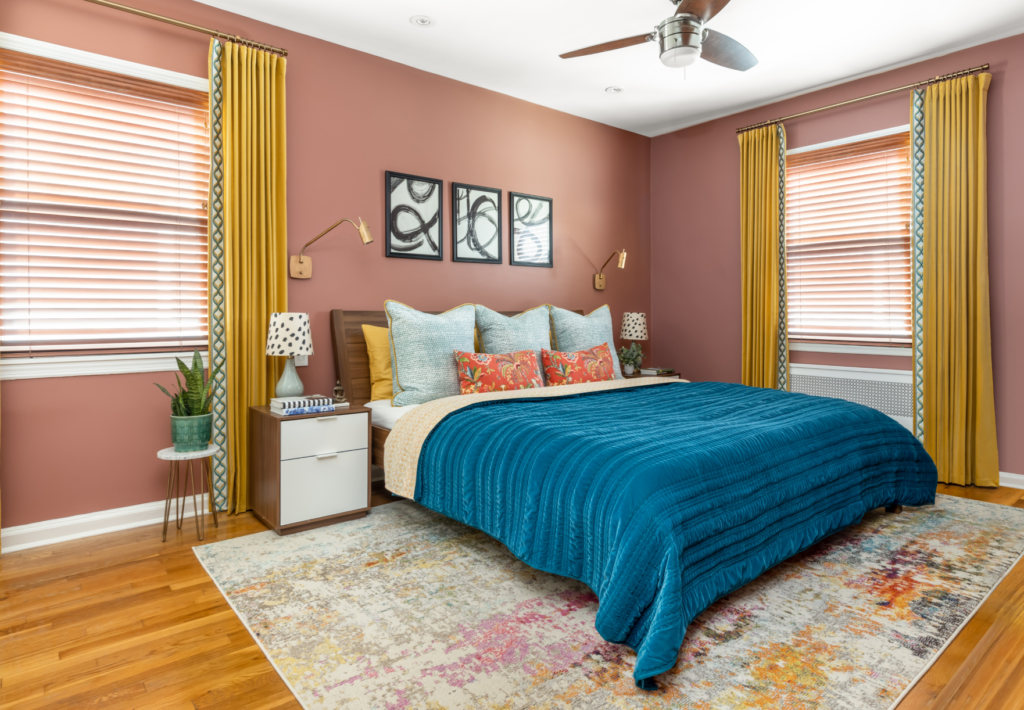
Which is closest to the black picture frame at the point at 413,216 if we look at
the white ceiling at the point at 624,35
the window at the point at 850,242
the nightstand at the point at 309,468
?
the white ceiling at the point at 624,35

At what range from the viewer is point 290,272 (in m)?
3.32

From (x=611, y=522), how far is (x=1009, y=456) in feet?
10.5

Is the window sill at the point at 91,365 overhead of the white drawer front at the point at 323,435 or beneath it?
overhead

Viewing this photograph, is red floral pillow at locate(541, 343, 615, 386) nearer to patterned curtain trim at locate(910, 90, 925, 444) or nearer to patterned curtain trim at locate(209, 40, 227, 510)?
patterned curtain trim at locate(209, 40, 227, 510)

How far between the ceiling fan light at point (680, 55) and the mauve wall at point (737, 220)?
88.5 inches

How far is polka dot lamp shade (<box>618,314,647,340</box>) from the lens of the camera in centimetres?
472

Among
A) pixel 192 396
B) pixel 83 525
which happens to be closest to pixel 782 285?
pixel 192 396

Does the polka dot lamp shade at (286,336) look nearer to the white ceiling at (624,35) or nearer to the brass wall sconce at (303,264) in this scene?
the brass wall sconce at (303,264)

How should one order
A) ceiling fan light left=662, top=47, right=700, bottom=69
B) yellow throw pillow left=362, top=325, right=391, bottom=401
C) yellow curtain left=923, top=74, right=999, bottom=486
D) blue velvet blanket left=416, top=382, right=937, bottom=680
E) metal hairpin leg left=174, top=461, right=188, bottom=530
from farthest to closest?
yellow curtain left=923, top=74, right=999, bottom=486
yellow throw pillow left=362, top=325, right=391, bottom=401
metal hairpin leg left=174, top=461, right=188, bottom=530
ceiling fan light left=662, top=47, right=700, bottom=69
blue velvet blanket left=416, top=382, right=937, bottom=680

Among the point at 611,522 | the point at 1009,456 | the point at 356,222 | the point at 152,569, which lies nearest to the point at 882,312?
the point at 1009,456

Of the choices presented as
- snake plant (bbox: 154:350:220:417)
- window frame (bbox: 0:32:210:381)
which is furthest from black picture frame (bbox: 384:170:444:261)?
snake plant (bbox: 154:350:220:417)

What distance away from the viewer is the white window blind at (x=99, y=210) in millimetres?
2607

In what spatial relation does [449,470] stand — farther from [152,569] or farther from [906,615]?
[906,615]

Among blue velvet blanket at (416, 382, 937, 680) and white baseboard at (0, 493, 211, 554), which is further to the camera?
white baseboard at (0, 493, 211, 554)
